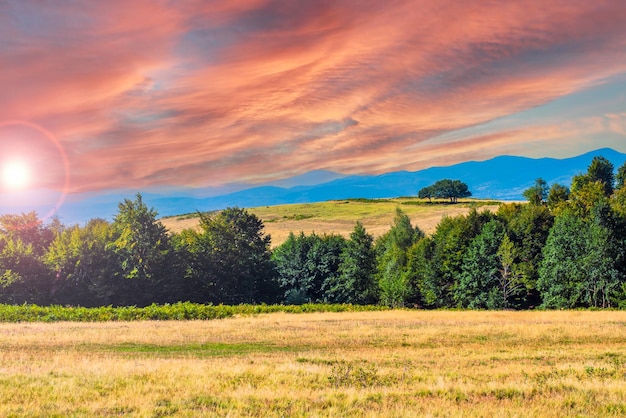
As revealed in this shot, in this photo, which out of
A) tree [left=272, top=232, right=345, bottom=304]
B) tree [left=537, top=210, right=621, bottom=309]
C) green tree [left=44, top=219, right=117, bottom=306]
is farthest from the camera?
tree [left=272, top=232, right=345, bottom=304]

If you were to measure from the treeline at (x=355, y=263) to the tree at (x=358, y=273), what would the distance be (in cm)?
23

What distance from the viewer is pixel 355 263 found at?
4003 inches

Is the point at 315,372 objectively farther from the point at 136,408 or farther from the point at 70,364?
the point at 70,364

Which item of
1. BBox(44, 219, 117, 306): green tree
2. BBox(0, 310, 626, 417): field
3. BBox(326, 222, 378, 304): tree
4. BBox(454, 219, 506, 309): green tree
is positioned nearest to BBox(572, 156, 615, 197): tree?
BBox(454, 219, 506, 309): green tree

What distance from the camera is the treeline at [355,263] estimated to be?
73062 millimetres

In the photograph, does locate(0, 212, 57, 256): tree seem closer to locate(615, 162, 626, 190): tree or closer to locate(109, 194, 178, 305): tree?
locate(109, 194, 178, 305): tree

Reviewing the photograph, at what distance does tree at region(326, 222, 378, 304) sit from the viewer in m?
102

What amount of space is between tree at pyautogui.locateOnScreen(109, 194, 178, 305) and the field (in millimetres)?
43462

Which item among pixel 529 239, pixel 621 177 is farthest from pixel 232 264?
pixel 621 177

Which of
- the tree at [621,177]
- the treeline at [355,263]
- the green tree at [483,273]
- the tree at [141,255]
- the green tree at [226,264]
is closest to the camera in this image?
the treeline at [355,263]

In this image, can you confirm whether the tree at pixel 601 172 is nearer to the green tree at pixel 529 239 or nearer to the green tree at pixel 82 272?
the green tree at pixel 529 239

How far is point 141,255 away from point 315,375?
219ft

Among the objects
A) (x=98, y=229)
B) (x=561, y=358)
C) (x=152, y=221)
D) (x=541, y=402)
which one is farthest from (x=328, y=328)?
(x=98, y=229)

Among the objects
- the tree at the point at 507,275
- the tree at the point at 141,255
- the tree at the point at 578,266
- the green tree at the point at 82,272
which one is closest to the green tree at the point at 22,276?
the green tree at the point at 82,272
